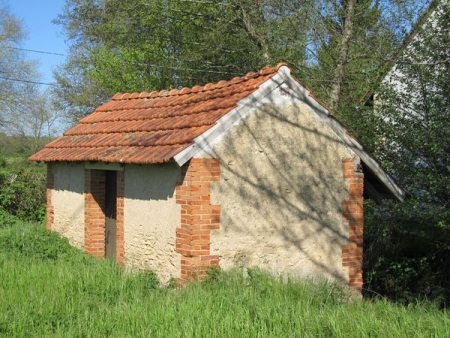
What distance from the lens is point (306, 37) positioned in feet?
65.0

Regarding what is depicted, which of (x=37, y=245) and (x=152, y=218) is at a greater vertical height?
(x=152, y=218)

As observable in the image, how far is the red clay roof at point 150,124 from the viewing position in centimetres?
995

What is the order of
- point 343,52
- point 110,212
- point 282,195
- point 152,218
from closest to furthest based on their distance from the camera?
1. point 282,195
2. point 152,218
3. point 110,212
4. point 343,52

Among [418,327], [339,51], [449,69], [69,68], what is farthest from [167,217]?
[69,68]

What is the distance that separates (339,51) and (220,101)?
9746 mm

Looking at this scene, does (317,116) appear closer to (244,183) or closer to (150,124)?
(244,183)

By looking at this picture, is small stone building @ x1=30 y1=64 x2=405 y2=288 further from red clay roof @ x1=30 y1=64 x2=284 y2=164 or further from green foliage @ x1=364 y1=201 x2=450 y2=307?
green foliage @ x1=364 y1=201 x2=450 y2=307

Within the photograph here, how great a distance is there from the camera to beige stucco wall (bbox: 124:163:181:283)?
32.8ft

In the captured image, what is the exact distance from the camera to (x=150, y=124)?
1162 cm

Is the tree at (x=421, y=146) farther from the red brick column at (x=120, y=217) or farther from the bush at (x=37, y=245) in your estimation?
the bush at (x=37, y=245)

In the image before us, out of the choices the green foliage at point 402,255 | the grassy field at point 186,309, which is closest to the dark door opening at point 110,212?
the grassy field at point 186,309

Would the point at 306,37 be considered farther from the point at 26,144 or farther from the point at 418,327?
the point at 26,144

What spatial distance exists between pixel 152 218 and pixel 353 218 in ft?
11.6

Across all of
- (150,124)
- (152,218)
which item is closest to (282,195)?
(152,218)
